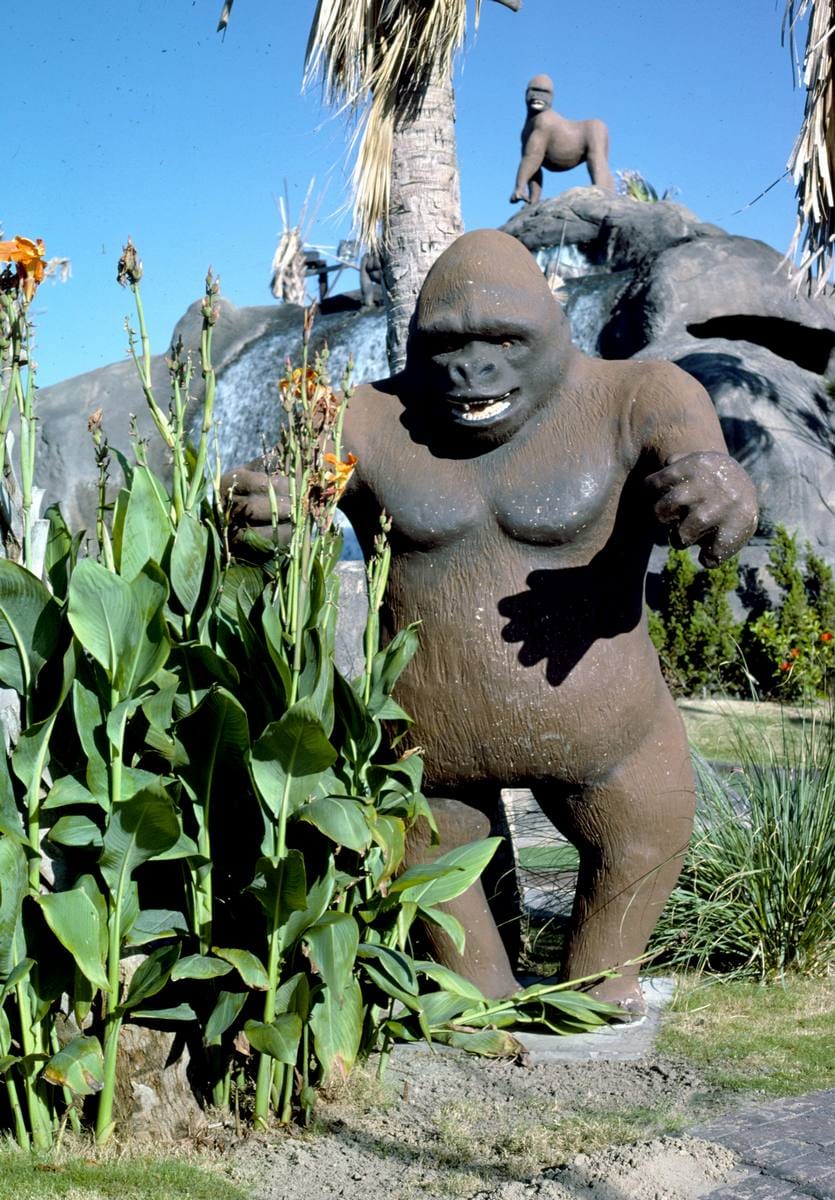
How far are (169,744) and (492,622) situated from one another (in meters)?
0.99

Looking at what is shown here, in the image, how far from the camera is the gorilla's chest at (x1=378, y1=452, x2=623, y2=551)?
3.23 metres

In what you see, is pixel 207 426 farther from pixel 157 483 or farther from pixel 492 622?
pixel 492 622

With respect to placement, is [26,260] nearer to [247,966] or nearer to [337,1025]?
[247,966]

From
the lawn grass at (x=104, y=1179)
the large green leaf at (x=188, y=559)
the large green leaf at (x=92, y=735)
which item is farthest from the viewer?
the large green leaf at (x=188, y=559)

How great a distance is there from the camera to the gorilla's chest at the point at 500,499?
10.6 feet

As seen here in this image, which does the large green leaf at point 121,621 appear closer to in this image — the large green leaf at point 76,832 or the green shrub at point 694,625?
the large green leaf at point 76,832

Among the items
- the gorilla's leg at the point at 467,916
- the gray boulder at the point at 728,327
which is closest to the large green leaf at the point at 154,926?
the gorilla's leg at the point at 467,916

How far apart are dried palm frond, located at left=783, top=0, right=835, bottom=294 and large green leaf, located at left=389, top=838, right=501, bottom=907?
3686mm

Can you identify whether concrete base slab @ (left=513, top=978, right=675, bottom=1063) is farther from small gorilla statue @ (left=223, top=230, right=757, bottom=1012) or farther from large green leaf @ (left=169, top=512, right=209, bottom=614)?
large green leaf @ (left=169, top=512, right=209, bottom=614)

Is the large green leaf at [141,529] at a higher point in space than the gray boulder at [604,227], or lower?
lower

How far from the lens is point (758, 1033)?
11.3 ft

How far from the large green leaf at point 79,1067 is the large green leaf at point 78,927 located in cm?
14

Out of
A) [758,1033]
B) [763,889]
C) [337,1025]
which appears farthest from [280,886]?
[763,889]

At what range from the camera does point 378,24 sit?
644 centimetres
